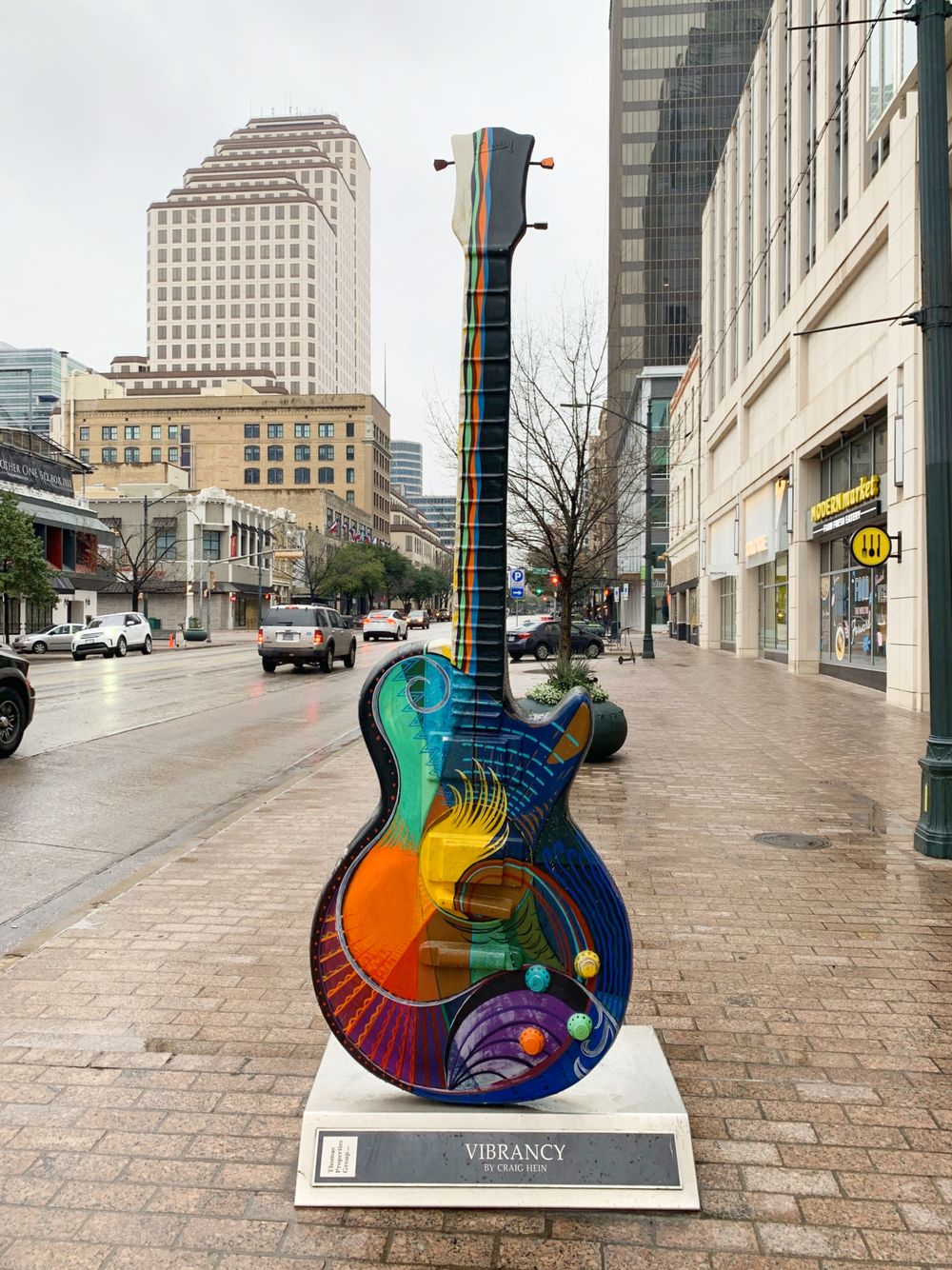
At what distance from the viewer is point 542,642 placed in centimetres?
3334

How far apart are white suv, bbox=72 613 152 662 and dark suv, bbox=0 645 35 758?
2411 centimetres

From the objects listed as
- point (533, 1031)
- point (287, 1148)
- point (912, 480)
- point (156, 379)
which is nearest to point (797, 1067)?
point (533, 1031)

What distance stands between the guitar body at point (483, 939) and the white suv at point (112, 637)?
34.5 meters

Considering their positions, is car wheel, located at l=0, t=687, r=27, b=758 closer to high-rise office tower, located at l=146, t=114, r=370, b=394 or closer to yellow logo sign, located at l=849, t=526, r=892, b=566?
yellow logo sign, located at l=849, t=526, r=892, b=566

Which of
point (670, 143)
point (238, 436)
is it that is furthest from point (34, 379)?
point (670, 143)

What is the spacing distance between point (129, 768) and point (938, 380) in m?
8.85

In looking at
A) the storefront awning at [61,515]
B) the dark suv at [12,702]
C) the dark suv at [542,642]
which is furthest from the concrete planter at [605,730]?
the storefront awning at [61,515]

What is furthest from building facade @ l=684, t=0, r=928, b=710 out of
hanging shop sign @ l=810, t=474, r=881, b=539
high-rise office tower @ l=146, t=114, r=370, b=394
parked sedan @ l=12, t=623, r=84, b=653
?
high-rise office tower @ l=146, t=114, r=370, b=394

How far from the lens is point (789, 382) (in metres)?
27.3

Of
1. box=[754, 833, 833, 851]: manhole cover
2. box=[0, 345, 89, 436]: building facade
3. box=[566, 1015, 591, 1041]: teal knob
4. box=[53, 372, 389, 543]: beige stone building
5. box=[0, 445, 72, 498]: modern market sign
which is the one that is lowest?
box=[754, 833, 833, 851]: manhole cover

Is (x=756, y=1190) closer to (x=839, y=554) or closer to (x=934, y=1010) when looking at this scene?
(x=934, y=1010)

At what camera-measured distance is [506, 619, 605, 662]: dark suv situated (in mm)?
32875

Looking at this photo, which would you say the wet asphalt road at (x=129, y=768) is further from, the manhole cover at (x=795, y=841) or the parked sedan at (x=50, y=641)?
the parked sedan at (x=50, y=641)

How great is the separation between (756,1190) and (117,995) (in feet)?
9.07
